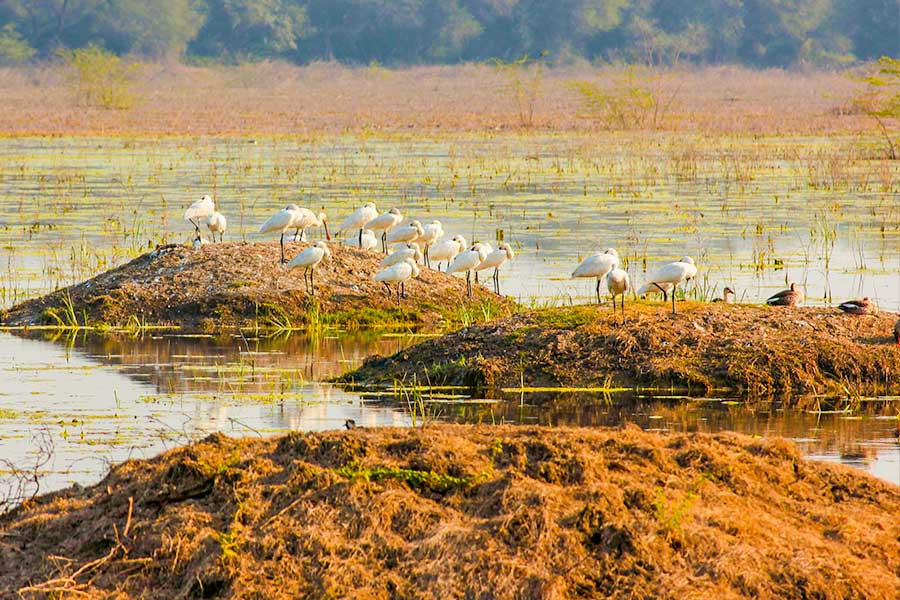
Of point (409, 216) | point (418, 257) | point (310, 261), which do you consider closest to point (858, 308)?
point (418, 257)

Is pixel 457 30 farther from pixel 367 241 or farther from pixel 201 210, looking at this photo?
pixel 367 241

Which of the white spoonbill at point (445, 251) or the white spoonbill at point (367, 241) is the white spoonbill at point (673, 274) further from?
the white spoonbill at point (367, 241)

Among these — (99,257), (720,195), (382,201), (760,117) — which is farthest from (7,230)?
(760,117)

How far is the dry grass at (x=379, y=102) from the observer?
177ft

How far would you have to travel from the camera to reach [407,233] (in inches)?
768

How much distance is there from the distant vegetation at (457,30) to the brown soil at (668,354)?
7743cm

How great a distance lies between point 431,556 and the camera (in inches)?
280

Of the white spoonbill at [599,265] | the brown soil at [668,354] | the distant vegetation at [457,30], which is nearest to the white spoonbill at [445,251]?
the white spoonbill at [599,265]

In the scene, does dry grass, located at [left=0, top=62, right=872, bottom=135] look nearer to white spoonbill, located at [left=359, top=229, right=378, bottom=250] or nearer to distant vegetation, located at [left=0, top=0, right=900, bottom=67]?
distant vegetation, located at [left=0, top=0, right=900, bottom=67]

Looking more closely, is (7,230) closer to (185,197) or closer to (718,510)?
(185,197)

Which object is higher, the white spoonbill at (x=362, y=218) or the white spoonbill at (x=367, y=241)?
the white spoonbill at (x=362, y=218)

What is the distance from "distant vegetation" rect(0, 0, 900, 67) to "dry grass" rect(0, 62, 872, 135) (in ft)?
11.7

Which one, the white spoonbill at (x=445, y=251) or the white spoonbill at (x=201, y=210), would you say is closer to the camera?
the white spoonbill at (x=445, y=251)

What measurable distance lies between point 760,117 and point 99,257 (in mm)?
37874
